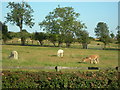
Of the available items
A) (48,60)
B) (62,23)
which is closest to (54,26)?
(62,23)

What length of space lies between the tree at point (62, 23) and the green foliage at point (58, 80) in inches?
2229

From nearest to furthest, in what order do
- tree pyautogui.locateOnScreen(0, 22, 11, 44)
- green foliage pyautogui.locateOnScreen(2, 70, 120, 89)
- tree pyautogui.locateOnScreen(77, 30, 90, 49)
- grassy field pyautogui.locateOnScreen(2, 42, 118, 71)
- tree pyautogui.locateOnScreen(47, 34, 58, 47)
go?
green foliage pyautogui.locateOnScreen(2, 70, 120, 89) → grassy field pyautogui.locateOnScreen(2, 42, 118, 71) → tree pyautogui.locateOnScreen(47, 34, 58, 47) → tree pyautogui.locateOnScreen(0, 22, 11, 44) → tree pyautogui.locateOnScreen(77, 30, 90, 49)

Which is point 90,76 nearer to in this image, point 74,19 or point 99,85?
point 99,85

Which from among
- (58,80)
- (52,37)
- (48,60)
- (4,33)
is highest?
(4,33)

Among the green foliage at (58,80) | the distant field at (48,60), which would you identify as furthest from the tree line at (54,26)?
the green foliage at (58,80)

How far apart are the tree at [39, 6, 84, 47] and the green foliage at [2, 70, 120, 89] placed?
2229 inches

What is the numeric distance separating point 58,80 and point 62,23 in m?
58.8

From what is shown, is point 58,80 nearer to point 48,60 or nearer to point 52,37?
point 48,60

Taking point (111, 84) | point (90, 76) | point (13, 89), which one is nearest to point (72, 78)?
point (90, 76)

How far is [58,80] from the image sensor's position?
12898mm

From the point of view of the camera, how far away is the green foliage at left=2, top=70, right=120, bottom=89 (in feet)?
41.5

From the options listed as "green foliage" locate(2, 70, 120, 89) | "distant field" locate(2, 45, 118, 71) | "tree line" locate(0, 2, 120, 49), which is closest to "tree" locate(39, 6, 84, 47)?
"tree line" locate(0, 2, 120, 49)

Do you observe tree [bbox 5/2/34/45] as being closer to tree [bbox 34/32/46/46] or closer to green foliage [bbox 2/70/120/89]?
tree [bbox 34/32/46/46]

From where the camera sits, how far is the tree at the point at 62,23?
71125 mm
